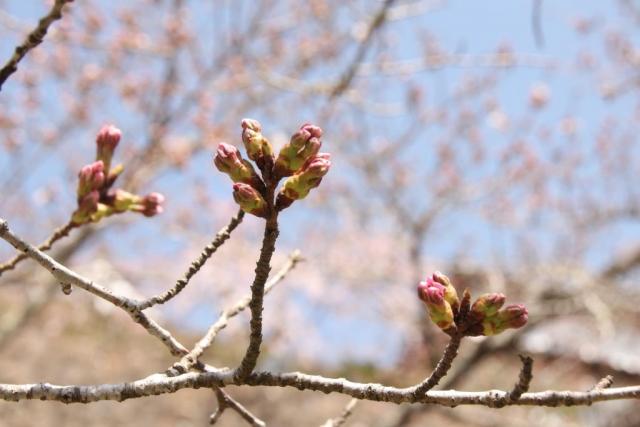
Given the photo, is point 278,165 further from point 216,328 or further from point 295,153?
point 216,328

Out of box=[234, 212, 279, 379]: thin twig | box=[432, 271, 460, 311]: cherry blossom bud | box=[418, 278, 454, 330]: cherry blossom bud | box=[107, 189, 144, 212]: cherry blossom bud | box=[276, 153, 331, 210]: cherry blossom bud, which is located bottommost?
box=[234, 212, 279, 379]: thin twig

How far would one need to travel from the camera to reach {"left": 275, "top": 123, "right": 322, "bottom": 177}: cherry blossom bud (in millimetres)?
1221

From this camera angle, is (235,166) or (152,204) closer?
(235,166)

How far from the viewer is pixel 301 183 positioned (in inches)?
48.2

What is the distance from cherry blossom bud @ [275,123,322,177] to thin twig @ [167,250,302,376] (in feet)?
1.05

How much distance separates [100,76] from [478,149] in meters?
5.88

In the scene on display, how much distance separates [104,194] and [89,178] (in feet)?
0.24

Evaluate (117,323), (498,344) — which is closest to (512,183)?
(498,344)

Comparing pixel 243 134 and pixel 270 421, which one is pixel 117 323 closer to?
pixel 270 421

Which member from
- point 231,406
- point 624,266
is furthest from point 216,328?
point 624,266

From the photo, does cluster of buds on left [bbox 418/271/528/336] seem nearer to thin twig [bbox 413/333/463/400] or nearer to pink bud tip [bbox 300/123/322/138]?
thin twig [bbox 413/333/463/400]

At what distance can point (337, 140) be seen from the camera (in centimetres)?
1055

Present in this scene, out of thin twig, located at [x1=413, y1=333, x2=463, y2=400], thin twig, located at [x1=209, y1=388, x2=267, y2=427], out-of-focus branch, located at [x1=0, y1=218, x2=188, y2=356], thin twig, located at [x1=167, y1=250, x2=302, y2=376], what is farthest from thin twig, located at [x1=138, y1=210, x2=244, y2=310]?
thin twig, located at [x1=413, y1=333, x2=463, y2=400]

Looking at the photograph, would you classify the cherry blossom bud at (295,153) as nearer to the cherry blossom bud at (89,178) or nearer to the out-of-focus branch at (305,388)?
the out-of-focus branch at (305,388)
